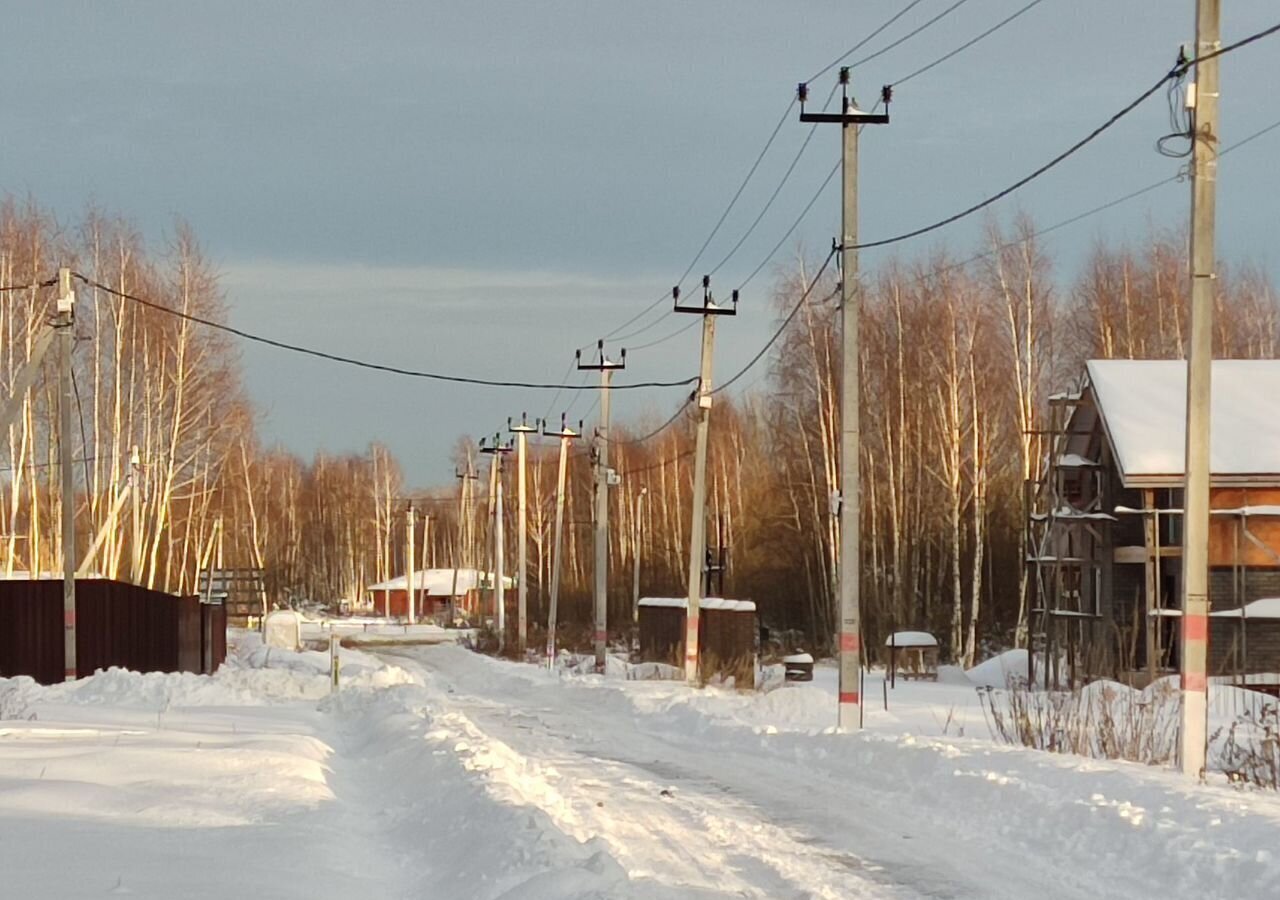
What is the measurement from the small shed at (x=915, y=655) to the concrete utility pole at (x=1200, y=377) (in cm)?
2578

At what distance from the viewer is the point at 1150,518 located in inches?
1309

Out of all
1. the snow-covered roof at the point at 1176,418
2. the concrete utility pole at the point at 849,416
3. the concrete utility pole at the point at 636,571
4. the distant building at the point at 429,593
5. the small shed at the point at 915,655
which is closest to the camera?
the concrete utility pole at the point at 849,416

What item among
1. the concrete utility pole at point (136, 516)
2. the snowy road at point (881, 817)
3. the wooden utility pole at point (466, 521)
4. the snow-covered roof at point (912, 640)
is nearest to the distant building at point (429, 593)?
the wooden utility pole at point (466, 521)

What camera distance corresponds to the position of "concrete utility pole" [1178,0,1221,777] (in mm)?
14789

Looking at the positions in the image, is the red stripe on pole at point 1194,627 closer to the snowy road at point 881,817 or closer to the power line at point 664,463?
the snowy road at point 881,817

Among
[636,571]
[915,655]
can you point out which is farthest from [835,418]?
[636,571]

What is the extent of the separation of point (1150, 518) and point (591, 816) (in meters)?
23.2

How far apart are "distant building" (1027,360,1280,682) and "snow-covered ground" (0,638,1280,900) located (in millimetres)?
13182

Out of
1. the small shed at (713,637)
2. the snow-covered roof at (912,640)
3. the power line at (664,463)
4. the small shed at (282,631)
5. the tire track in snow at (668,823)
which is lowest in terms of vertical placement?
the small shed at (282,631)

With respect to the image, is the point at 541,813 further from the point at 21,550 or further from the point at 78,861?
the point at 21,550

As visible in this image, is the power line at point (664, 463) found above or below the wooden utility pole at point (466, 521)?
above

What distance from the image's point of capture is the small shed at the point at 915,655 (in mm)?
42147

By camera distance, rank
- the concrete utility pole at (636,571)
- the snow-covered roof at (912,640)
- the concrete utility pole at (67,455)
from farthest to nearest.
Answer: the concrete utility pole at (636,571), the snow-covered roof at (912,640), the concrete utility pole at (67,455)

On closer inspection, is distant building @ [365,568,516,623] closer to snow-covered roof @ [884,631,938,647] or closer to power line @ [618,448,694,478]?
power line @ [618,448,694,478]
